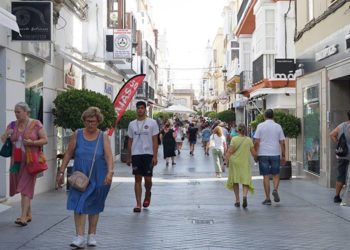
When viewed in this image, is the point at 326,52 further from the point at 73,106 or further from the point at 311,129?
the point at 73,106

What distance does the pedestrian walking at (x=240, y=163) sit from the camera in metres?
10.7

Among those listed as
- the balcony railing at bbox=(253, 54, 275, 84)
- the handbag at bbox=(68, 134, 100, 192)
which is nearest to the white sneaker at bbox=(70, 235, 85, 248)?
the handbag at bbox=(68, 134, 100, 192)

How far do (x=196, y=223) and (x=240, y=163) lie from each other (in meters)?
2.20

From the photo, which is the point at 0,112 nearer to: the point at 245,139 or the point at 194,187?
the point at 245,139

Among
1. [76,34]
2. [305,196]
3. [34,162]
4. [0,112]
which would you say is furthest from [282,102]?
[34,162]

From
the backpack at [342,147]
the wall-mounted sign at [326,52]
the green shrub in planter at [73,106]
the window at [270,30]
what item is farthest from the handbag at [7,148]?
the window at [270,30]

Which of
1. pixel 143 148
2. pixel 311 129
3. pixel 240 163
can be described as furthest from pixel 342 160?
pixel 311 129

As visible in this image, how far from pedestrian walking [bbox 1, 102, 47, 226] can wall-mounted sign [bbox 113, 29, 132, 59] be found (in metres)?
14.0

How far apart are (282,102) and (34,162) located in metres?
17.4

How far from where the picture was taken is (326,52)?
45.6ft

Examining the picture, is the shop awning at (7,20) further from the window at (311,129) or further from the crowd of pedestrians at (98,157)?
the window at (311,129)

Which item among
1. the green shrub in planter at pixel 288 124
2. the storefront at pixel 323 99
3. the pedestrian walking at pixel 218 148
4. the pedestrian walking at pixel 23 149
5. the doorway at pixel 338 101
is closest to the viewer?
the pedestrian walking at pixel 23 149

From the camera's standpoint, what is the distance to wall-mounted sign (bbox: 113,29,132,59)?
2220 cm

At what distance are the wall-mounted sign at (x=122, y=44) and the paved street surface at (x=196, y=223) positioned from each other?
9.71 m
